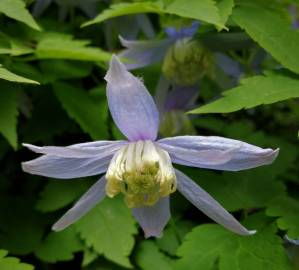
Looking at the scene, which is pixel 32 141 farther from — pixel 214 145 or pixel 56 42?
pixel 214 145

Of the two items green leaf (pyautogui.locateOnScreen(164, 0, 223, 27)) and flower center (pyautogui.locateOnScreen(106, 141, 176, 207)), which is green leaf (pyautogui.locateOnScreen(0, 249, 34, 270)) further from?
green leaf (pyautogui.locateOnScreen(164, 0, 223, 27))

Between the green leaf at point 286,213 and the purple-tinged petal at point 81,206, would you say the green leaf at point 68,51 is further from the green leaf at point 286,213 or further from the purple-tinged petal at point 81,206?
the green leaf at point 286,213

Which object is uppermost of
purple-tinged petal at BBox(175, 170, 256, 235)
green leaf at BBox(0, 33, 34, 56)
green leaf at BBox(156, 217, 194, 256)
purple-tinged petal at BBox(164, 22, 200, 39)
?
green leaf at BBox(0, 33, 34, 56)

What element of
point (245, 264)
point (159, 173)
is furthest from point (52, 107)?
point (245, 264)

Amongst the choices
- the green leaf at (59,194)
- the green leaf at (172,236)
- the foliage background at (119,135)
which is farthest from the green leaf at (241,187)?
the green leaf at (59,194)

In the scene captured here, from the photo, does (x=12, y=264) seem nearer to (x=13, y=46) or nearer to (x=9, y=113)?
(x=9, y=113)

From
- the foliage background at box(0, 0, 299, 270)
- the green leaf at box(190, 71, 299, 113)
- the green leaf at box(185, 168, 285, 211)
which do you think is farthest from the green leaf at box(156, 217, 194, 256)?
the green leaf at box(190, 71, 299, 113)
